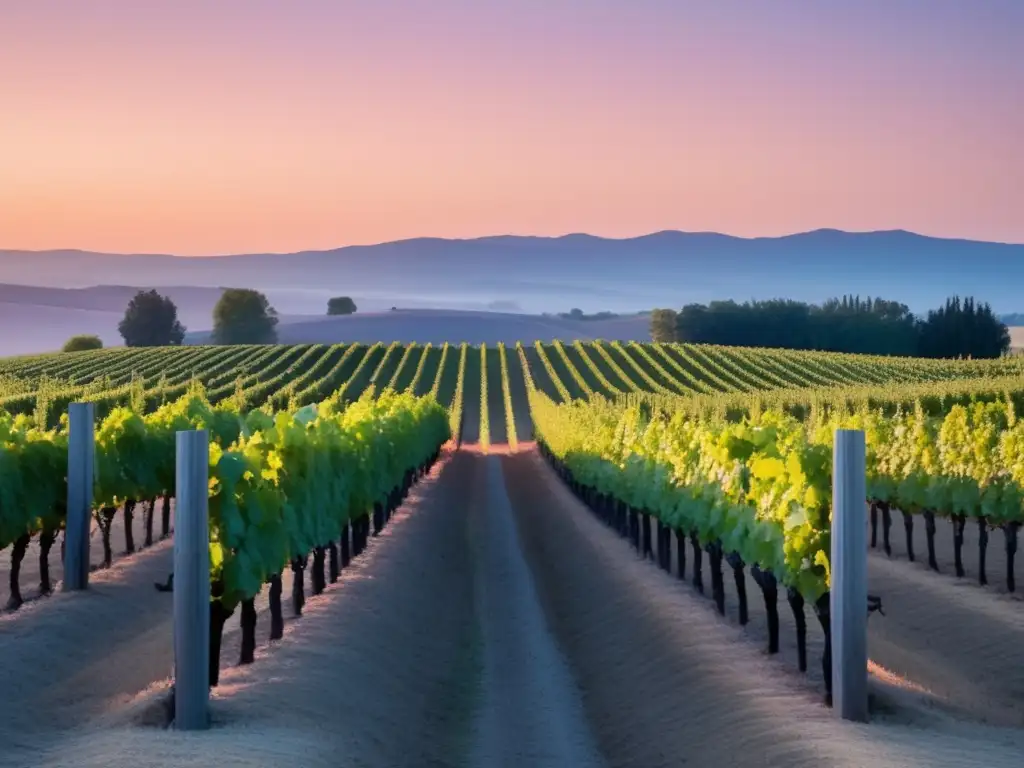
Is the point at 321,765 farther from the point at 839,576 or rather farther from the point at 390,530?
the point at 390,530

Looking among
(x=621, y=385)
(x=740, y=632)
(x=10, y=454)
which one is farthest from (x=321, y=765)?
(x=621, y=385)

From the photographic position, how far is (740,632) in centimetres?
1880

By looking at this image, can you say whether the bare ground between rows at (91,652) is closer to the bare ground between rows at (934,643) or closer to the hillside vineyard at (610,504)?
the hillside vineyard at (610,504)

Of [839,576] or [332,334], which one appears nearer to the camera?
[839,576]

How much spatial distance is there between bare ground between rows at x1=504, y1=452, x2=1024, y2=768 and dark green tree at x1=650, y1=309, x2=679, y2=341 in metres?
126

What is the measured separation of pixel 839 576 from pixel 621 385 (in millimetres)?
88984

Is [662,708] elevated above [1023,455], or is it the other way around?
[1023,455]

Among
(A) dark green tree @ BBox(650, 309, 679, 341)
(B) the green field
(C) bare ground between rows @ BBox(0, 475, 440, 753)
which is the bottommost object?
(C) bare ground between rows @ BBox(0, 475, 440, 753)

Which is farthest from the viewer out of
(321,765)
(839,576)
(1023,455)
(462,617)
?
(1023,455)

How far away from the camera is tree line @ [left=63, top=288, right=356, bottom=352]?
514ft

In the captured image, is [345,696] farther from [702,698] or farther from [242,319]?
[242,319]

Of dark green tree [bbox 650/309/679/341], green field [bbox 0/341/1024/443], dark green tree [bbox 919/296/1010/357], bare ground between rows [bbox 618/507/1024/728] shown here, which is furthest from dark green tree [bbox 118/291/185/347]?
bare ground between rows [bbox 618/507/1024/728]

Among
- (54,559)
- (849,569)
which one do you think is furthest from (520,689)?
(54,559)

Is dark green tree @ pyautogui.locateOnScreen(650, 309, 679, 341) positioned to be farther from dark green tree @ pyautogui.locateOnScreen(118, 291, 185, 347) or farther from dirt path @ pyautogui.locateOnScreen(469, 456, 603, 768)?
A: dirt path @ pyautogui.locateOnScreen(469, 456, 603, 768)
